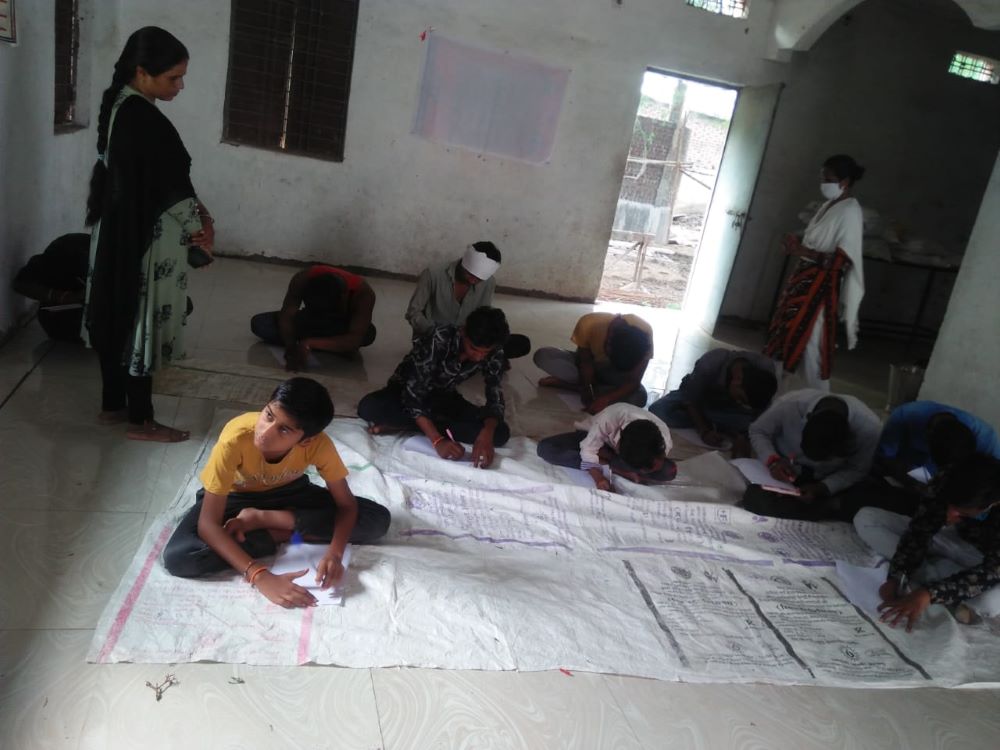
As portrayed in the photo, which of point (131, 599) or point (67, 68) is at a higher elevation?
point (67, 68)

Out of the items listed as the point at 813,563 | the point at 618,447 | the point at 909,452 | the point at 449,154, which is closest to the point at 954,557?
the point at 813,563

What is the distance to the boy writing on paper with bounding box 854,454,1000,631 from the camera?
2.10 meters

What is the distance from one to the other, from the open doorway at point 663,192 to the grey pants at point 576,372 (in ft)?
10.6

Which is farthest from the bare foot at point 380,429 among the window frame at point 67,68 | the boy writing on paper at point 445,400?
the window frame at point 67,68

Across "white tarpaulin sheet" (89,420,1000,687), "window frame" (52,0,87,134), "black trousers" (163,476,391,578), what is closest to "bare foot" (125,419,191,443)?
"white tarpaulin sheet" (89,420,1000,687)

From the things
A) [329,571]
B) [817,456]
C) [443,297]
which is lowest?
[329,571]

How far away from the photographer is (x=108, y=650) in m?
1.58

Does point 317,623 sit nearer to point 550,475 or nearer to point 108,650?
point 108,650

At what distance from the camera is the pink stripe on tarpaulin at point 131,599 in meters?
1.59

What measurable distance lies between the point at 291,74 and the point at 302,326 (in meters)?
2.58

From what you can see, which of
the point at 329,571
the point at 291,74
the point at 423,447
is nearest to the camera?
the point at 329,571

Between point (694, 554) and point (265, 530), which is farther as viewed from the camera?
point (694, 554)

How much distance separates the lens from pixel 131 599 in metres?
1.74

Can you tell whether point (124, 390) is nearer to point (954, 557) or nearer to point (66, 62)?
point (66, 62)
